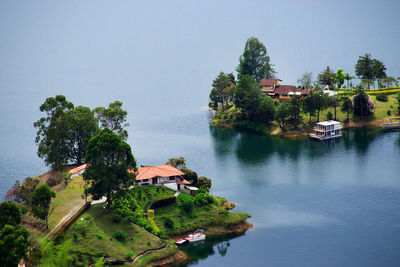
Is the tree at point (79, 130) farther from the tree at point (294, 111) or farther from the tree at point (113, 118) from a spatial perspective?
the tree at point (294, 111)

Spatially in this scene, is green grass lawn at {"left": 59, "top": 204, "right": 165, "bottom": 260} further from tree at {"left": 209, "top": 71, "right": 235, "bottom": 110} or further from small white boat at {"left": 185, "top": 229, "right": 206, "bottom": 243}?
tree at {"left": 209, "top": 71, "right": 235, "bottom": 110}

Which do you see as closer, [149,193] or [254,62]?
[149,193]

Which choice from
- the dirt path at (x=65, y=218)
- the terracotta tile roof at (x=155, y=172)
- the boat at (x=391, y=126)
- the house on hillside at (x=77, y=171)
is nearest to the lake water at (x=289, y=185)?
the boat at (x=391, y=126)

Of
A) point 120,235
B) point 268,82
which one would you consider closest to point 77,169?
point 120,235

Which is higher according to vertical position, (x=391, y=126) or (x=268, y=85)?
(x=268, y=85)

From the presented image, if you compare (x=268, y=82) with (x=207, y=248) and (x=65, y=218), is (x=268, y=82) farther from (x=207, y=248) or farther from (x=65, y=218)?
(x=65, y=218)

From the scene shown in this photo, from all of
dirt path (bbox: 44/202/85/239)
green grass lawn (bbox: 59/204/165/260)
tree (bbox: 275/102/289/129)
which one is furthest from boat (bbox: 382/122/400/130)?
dirt path (bbox: 44/202/85/239)
